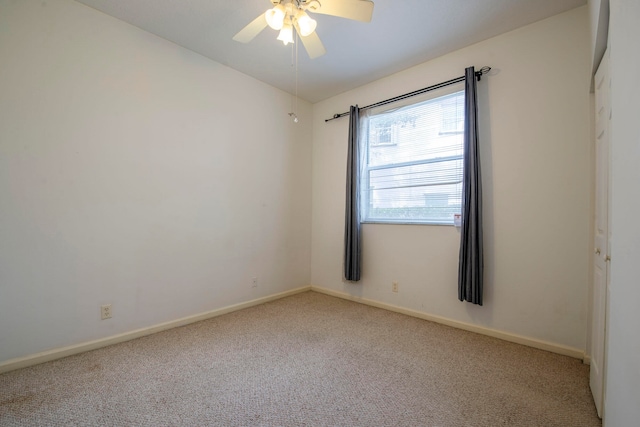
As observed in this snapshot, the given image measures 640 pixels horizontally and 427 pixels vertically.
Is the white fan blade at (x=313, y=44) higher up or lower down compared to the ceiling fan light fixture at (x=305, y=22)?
higher up

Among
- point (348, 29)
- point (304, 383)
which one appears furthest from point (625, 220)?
point (348, 29)

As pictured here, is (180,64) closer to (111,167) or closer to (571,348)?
(111,167)

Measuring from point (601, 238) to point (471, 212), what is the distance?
38.1 inches

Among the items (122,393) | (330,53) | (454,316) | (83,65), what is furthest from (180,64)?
(454,316)

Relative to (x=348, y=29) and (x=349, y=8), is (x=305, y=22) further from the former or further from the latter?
(x=348, y=29)

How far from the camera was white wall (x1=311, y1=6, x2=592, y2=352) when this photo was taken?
2.10 meters

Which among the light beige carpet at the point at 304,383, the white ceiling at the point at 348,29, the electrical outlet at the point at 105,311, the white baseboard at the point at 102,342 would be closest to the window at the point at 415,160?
the white ceiling at the point at 348,29

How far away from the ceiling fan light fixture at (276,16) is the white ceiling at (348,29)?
1.96ft

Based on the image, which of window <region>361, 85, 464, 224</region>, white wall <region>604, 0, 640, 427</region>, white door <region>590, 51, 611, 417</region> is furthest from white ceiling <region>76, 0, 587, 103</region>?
white wall <region>604, 0, 640, 427</region>

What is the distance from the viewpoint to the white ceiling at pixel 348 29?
2.13 meters

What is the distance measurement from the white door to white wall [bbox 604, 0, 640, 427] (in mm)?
534

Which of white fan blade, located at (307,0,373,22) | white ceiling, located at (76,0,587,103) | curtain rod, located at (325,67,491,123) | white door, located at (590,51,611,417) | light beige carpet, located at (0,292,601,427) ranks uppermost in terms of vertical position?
white ceiling, located at (76,0,587,103)

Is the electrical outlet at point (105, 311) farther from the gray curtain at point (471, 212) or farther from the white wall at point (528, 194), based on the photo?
the gray curtain at point (471, 212)

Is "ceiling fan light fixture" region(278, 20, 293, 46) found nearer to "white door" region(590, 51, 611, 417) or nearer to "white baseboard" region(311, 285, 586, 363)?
"white door" region(590, 51, 611, 417)
